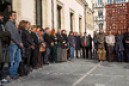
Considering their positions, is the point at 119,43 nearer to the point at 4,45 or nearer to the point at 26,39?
the point at 26,39

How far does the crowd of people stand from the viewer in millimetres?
10909

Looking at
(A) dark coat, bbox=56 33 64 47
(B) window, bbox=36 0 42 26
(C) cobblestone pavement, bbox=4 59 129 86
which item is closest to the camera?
(C) cobblestone pavement, bbox=4 59 129 86

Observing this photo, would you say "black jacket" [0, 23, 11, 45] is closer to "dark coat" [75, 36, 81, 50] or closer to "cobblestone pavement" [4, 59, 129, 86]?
"cobblestone pavement" [4, 59, 129, 86]

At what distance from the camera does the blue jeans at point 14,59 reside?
1116 cm

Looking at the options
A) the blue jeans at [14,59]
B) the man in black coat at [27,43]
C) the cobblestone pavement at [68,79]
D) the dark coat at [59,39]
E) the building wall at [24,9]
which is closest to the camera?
the cobblestone pavement at [68,79]

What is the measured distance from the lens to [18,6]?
16016mm

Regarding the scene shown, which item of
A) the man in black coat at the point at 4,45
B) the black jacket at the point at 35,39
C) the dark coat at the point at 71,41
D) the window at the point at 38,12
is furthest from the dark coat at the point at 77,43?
the man in black coat at the point at 4,45

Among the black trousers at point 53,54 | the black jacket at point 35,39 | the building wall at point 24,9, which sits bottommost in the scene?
the black trousers at point 53,54

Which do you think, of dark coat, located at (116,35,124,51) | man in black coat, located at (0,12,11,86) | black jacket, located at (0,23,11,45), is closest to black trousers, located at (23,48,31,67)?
man in black coat, located at (0,12,11,86)

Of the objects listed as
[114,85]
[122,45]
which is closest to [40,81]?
[114,85]

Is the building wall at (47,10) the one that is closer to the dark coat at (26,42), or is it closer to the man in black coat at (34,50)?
the man in black coat at (34,50)

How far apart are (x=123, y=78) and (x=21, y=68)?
320 centimetres

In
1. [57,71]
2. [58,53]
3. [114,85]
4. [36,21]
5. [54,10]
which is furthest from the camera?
[54,10]

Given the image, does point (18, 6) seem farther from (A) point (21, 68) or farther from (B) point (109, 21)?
(B) point (109, 21)
